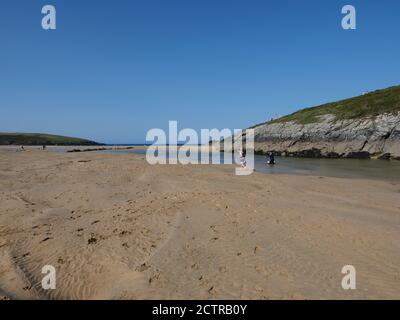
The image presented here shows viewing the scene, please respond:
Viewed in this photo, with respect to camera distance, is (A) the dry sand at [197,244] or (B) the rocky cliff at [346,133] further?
(B) the rocky cliff at [346,133]

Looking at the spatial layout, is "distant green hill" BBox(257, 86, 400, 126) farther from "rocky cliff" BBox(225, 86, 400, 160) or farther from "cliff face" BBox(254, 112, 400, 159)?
"cliff face" BBox(254, 112, 400, 159)

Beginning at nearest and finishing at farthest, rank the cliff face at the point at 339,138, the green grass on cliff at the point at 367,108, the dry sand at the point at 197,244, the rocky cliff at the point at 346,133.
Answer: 1. the dry sand at the point at 197,244
2. the cliff face at the point at 339,138
3. the rocky cliff at the point at 346,133
4. the green grass on cliff at the point at 367,108

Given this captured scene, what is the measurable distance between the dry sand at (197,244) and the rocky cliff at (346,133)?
3324cm

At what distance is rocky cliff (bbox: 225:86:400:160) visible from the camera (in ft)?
150

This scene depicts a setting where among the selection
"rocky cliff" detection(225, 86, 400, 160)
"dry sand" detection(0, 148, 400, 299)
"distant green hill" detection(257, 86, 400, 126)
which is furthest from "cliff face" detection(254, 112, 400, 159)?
"dry sand" detection(0, 148, 400, 299)

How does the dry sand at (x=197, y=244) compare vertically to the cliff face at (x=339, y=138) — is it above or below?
below

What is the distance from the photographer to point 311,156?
5356 cm

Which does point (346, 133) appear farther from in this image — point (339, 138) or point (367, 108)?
point (367, 108)

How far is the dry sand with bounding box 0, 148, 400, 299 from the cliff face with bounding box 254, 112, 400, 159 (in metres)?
32.9

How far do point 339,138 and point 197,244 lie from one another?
49.8 meters

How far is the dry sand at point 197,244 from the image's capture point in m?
6.68

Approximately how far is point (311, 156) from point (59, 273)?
51898mm

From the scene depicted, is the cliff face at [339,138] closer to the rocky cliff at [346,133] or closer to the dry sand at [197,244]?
the rocky cliff at [346,133]

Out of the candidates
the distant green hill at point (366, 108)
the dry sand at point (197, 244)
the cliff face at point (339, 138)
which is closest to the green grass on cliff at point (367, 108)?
the distant green hill at point (366, 108)
